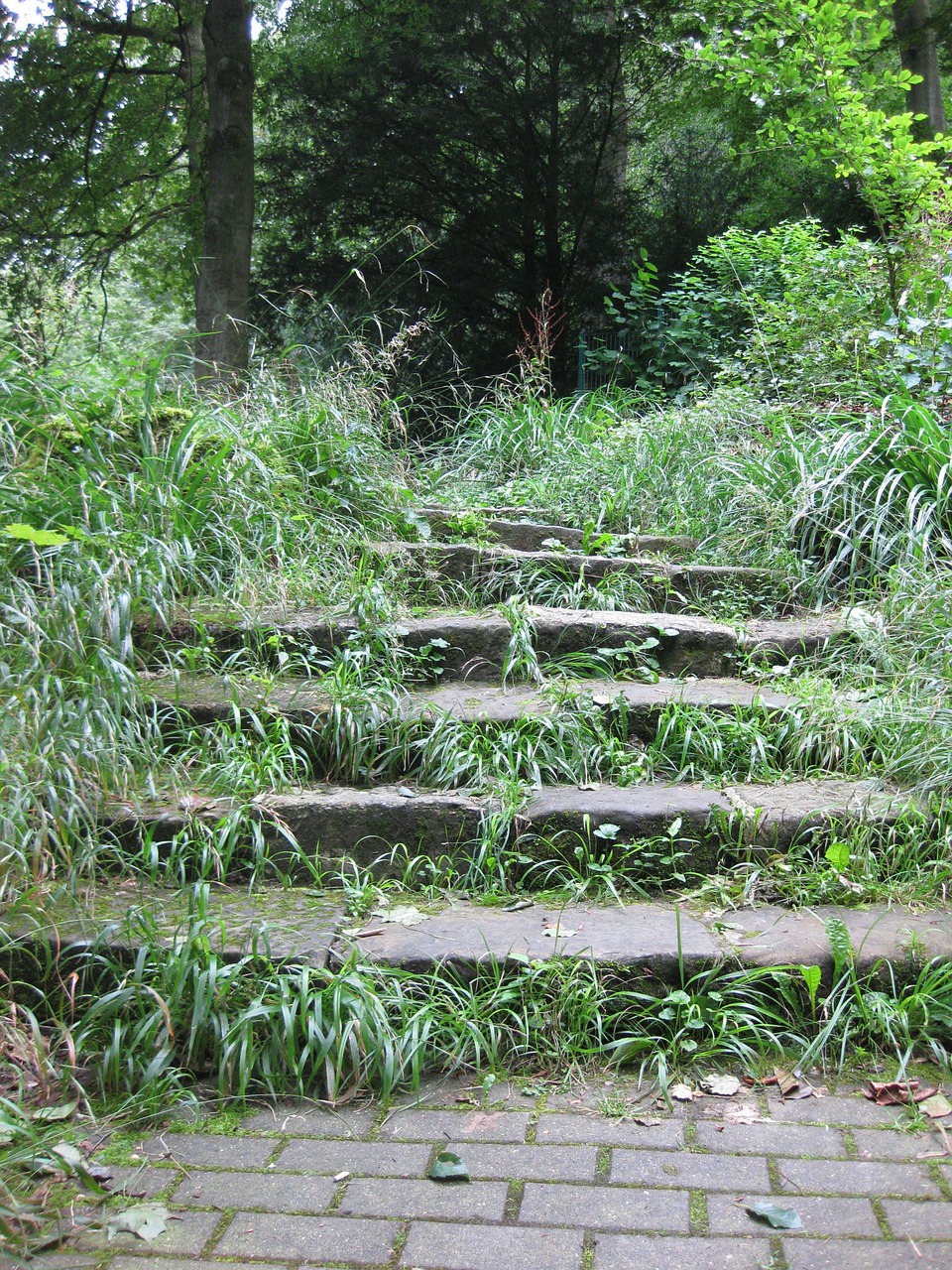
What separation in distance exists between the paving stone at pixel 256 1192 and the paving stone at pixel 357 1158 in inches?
1.6

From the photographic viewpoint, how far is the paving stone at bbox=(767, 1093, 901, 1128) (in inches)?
76.4

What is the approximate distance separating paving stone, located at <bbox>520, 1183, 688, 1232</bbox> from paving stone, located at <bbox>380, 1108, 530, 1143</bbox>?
16 cm

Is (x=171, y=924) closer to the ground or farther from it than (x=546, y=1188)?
farther from it

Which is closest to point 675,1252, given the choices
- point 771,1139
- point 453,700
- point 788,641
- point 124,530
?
point 771,1139

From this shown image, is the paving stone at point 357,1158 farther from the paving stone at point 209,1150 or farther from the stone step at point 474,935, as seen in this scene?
the stone step at point 474,935

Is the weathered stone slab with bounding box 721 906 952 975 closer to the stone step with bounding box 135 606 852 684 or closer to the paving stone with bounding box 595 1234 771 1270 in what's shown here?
the paving stone with bounding box 595 1234 771 1270

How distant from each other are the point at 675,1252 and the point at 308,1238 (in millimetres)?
603

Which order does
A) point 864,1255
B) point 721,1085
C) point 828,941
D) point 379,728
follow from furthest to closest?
1. point 379,728
2. point 828,941
3. point 721,1085
4. point 864,1255

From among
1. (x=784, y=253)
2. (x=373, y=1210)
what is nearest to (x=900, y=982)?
(x=373, y=1210)

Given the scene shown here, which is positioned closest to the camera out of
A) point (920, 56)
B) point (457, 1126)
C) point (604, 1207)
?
point (604, 1207)

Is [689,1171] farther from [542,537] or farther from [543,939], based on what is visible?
[542,537]

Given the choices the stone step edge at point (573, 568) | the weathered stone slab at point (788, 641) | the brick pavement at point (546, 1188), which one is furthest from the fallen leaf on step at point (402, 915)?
the stone step edge at point (573, 568)

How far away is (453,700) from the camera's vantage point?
329 centimetres

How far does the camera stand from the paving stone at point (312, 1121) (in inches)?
76.3
